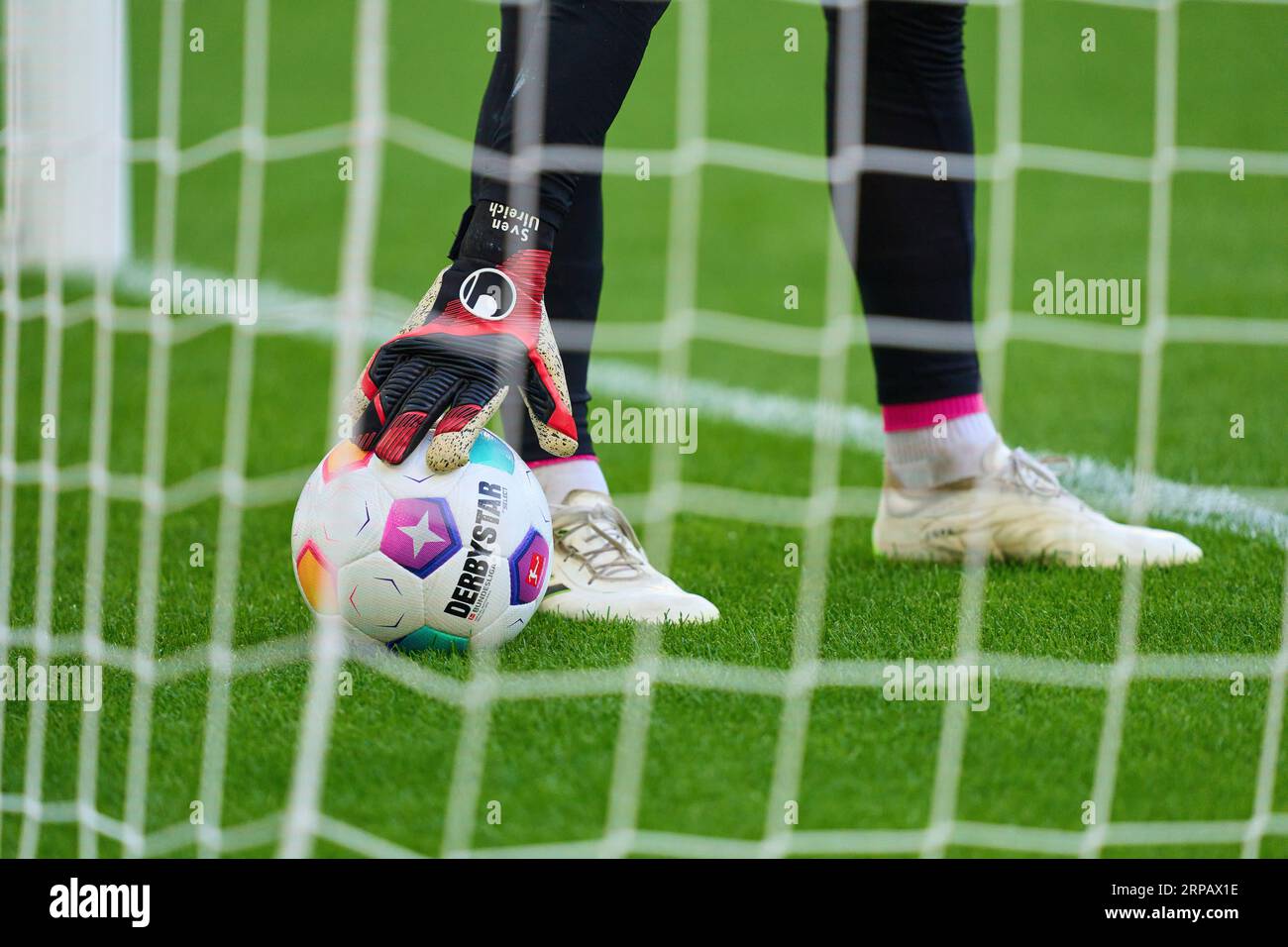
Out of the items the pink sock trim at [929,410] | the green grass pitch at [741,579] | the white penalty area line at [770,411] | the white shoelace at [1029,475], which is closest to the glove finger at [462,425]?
the green grass pitch at [741,579]

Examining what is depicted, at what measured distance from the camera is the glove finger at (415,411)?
6.28 feet

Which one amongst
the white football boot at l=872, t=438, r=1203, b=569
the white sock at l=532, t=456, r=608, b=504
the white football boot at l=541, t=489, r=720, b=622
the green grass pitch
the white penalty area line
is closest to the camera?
the green grass pitch

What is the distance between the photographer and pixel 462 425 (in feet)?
6.31

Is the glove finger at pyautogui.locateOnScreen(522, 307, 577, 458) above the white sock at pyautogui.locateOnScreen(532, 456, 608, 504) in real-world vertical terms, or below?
above

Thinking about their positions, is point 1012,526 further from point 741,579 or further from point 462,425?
point 462,425

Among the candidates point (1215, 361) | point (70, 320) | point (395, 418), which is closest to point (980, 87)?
point (1215, 361)

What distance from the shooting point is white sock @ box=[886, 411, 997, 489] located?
250 cm

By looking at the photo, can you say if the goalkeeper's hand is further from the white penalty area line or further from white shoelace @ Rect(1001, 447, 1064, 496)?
the white penalty area line

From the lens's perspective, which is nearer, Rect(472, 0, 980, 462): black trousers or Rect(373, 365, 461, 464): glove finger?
Rect(373, 365, 461, 464): glove finger

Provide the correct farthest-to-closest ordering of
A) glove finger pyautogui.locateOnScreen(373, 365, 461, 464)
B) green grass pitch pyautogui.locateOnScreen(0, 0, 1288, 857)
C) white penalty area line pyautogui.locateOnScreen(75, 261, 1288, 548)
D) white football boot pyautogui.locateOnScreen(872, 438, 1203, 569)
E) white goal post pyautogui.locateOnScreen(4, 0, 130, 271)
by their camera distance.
→ white goal post pyautogui.locateOnScreen(4, 0, 130, 271) → white penalty area line pyautogui.locateOnScreen(75, 261, 1288, 548) → white football boot pyautogui.locateOnScreen(872, 438, 1203, 569) → glove finger pyautogui.locateOnScreen(373, 365, 461, 464) → green grass pitch pyautogui.locateOnScreen(0, 0, 1288, 857)

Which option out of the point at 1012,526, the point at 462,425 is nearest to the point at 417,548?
the point at 462,425

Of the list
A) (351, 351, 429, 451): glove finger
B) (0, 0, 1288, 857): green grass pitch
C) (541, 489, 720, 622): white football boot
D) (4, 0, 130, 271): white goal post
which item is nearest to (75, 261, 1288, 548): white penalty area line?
(0, 0, 1288, 857): green grass pitch

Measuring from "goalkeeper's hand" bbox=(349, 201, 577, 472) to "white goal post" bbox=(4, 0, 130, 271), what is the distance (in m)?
2.53

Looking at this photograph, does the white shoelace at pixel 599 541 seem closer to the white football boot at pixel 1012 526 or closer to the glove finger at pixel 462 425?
the glove finger at pixel 462 425
